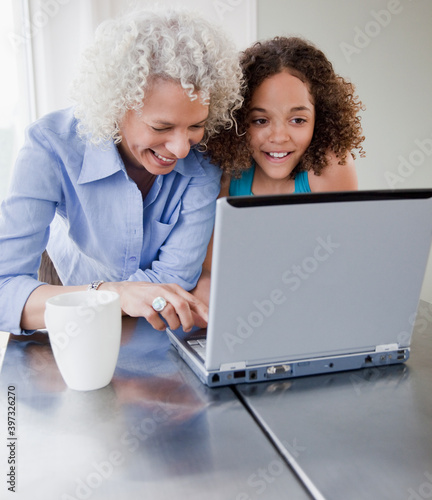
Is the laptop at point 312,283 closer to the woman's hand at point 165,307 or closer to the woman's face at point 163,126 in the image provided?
the woman's hand at point 165,307

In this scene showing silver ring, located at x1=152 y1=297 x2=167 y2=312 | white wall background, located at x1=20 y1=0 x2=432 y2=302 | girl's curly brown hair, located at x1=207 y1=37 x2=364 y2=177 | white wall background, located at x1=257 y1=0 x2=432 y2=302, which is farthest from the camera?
white wall background, located at x1=257 y1=0 x2=432 y2=302

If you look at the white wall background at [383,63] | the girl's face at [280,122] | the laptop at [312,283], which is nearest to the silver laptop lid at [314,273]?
the laptop at [312,283]

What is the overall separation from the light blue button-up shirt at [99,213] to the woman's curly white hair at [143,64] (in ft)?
0.25

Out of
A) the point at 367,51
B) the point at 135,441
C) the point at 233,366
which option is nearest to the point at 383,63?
the point at 367,51

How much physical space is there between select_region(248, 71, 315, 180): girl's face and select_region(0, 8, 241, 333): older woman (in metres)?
0.12

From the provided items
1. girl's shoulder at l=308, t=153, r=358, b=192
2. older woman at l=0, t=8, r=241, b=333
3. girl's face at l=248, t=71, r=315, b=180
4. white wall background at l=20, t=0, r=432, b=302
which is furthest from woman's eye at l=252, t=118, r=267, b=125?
white wall background at l=20, t=0, r=432, b=302

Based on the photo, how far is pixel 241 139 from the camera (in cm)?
148

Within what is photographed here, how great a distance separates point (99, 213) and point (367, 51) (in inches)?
98.6

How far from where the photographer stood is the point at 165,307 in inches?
A: 38.3

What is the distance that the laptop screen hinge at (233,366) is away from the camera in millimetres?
808

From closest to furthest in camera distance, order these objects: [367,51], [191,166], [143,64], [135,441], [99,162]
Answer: [135,441] → [143,64] → [99,162] → [191,166] → [367,51]

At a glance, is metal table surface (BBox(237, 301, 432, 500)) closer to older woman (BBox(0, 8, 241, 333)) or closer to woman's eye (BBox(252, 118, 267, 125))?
older woman (BBox(0, 8, 241, 333))

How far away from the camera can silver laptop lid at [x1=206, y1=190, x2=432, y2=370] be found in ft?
2.41

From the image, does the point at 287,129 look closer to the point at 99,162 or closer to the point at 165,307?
the point at 99,162
